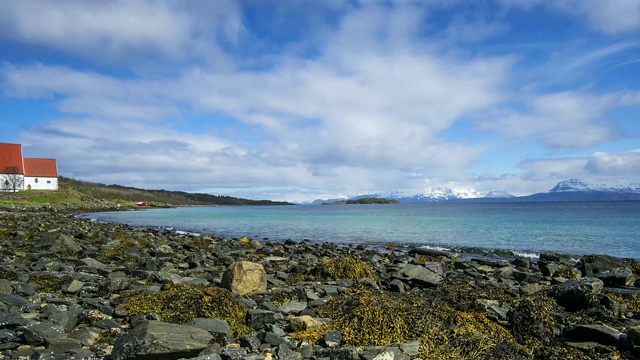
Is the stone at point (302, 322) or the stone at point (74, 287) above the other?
the stone at point (74, 287)

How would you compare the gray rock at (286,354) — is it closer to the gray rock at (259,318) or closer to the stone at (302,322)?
the stone at (302,322)

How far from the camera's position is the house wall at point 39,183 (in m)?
83.7

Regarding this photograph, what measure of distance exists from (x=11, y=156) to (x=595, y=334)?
10181cm

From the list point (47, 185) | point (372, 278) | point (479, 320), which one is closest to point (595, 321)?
point (479, 320)

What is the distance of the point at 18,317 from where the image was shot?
618cm

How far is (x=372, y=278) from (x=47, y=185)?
320 feet

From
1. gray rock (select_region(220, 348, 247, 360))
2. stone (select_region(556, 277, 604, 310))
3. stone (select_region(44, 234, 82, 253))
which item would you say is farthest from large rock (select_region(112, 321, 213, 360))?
stone (select_region(44, 234, 82, 253))

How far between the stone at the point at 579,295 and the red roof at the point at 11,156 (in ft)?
322

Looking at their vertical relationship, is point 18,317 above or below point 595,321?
above

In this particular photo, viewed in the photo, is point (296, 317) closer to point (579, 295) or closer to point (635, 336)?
point (635, 336)

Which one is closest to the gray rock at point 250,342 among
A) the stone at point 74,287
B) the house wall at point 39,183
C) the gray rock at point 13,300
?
the gray rock at point 13,300

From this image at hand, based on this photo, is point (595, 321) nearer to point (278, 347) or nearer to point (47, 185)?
point (278, 347)

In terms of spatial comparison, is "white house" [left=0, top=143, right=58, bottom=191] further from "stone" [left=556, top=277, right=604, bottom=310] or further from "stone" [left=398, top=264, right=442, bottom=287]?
"stone" [left=556, top=277, right=604, bottom=310]

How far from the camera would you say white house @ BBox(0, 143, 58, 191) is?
7856 centimetres
